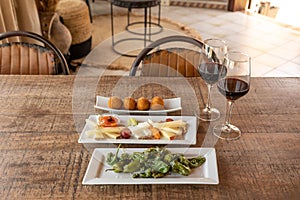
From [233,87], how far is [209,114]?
0.19 m

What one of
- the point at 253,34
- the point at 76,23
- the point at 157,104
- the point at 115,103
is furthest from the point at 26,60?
the point at 253,34

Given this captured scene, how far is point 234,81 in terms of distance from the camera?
108 cm

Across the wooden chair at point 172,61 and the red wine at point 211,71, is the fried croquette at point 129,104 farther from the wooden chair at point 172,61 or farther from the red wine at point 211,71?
the wooden chair at point 172,61

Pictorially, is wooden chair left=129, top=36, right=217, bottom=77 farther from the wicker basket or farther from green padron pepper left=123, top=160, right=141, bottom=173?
the wicker basket

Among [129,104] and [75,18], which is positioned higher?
[129,104]

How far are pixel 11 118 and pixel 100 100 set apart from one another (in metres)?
0.32

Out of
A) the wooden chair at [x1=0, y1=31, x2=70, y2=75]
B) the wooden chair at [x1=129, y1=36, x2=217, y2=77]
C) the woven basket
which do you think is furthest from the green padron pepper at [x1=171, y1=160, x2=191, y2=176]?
the woven basket

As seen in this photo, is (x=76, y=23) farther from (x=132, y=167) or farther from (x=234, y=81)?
(x=132, y=167)

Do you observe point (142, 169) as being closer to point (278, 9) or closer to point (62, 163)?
point (62, 163)

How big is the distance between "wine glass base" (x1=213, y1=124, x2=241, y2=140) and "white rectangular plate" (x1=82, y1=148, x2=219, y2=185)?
11 cm

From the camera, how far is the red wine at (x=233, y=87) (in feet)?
3.49

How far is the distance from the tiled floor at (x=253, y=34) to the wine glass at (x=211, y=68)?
203cm

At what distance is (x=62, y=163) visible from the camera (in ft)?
3.22

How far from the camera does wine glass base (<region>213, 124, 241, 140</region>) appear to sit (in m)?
1.11
